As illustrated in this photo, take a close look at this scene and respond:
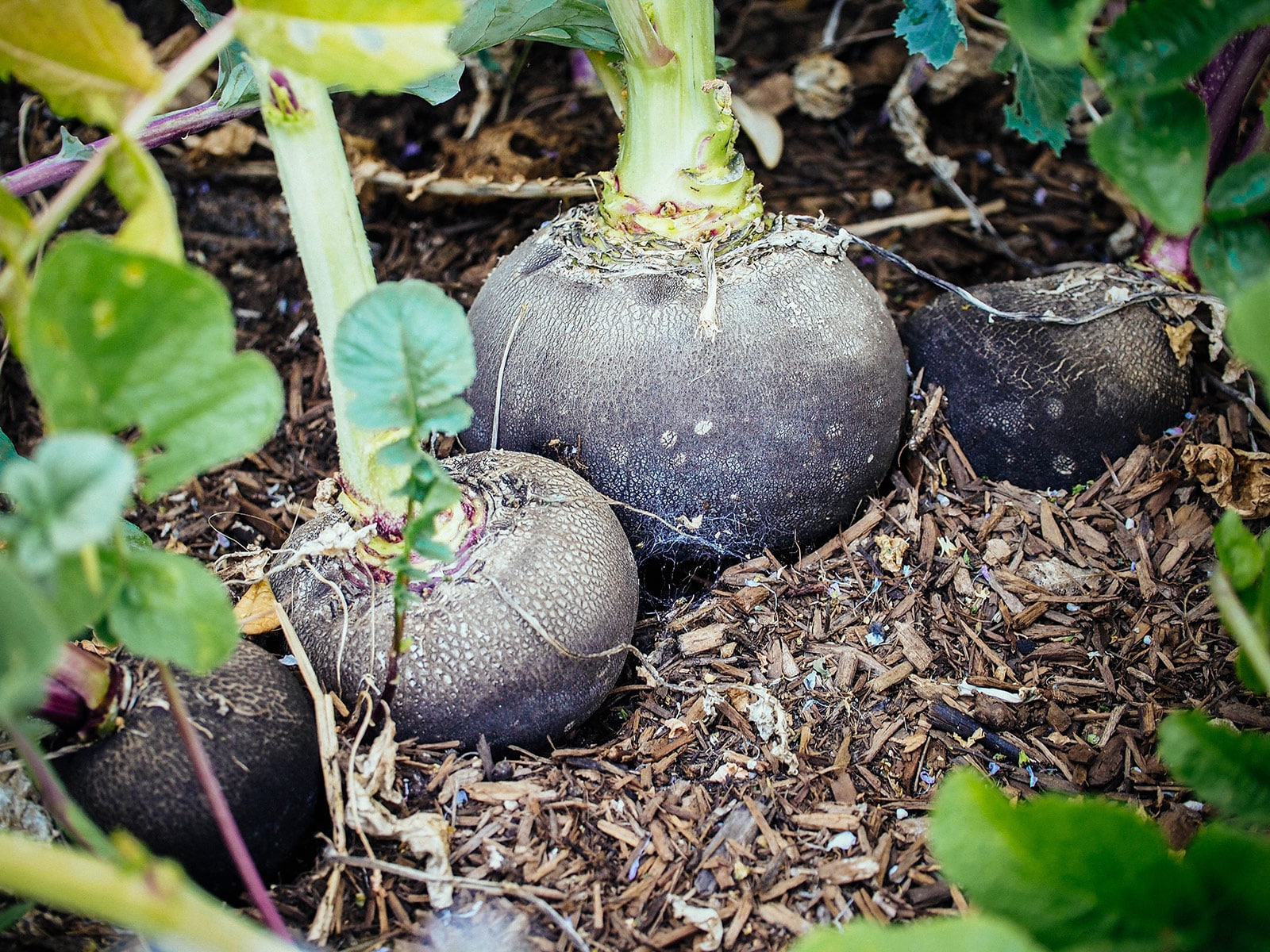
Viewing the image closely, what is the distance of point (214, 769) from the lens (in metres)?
1.13

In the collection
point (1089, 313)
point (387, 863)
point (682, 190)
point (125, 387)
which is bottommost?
point (387, 863)

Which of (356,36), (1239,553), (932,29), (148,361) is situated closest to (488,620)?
(148,361)

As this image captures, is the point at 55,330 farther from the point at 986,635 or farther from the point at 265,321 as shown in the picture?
the point at 265,321

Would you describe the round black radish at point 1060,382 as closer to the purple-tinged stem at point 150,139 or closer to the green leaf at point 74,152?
the purple-tinged stem at point 150,139

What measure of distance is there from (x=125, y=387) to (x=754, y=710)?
0.93 metres

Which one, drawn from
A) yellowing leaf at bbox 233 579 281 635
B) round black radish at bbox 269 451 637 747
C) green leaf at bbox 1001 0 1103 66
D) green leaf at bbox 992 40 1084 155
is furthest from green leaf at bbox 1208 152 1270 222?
yellowing leaf at bbox 233 579 281 635

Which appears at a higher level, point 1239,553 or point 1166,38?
point 1166,38

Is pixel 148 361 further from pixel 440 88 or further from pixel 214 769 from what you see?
pixel 440 88

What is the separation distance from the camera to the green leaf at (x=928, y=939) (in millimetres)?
648

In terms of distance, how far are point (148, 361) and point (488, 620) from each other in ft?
1.88

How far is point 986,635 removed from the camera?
1.52 meters

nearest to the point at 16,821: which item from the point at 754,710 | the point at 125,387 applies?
the point at 125,387

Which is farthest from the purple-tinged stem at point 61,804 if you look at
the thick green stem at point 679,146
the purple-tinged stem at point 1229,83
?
the purple-tinged stem at point 1229,83

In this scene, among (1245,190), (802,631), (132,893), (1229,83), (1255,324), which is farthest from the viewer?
(1229,83)
